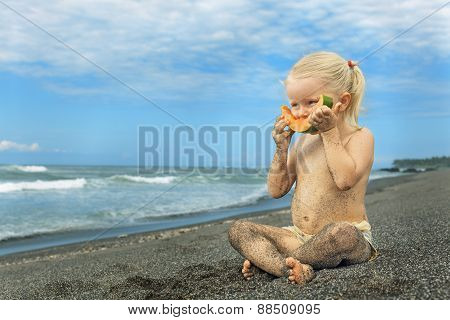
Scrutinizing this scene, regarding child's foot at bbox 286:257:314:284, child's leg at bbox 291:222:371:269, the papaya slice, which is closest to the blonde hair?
the papaya slice

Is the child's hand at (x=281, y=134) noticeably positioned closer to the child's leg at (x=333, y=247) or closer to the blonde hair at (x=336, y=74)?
the blonde hair at (x=336, y=74)

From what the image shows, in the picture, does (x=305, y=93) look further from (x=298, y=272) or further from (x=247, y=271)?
(x=247, y=271)

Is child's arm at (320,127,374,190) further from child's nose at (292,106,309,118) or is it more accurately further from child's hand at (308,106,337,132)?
child's nose at (292,106,309,118)

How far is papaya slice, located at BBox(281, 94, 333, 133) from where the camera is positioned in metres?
3.40

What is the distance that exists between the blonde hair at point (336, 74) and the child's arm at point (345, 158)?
0.21 m

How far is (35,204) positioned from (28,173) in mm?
11652

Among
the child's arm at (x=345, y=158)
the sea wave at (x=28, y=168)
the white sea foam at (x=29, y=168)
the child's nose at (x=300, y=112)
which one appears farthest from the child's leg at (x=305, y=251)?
Answer: the white sea foam at (x=29, y=168)

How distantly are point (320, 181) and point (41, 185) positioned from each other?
1774 cm

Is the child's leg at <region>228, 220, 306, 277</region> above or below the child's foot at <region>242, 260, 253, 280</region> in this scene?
above

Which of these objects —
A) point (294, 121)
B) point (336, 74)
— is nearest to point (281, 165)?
point (294, 121)

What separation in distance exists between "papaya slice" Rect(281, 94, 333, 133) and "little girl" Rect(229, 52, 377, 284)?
0.03m
